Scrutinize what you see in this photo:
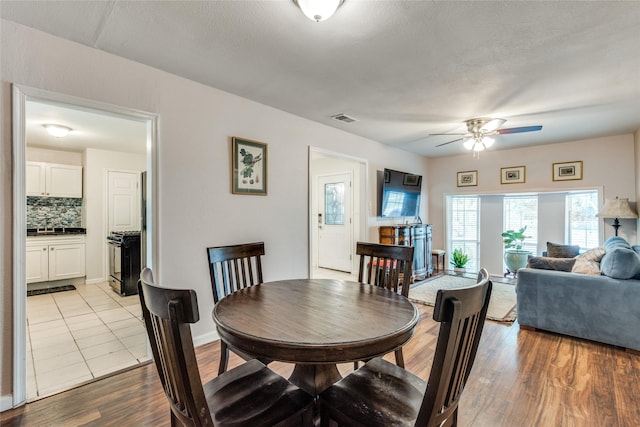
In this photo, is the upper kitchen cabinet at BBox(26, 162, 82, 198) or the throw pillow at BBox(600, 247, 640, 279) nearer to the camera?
the throw pillow at BBox(600, 247, 640, 279)

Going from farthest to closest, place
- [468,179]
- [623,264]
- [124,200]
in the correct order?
[468,179] → [124,200] → [623,264]

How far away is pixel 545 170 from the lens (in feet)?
16.9

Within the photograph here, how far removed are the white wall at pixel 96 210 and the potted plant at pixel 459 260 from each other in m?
6.66

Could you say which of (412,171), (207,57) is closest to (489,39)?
(207,57)

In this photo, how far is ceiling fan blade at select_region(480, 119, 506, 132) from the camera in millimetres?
3504

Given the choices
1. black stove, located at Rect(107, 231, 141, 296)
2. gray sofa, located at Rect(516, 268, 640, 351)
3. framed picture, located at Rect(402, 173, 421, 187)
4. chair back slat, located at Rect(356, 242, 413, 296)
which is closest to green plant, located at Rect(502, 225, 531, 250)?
framed picture, located at Rect(402, 173, 421, 187)

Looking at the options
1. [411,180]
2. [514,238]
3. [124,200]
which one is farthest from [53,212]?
[514,238]

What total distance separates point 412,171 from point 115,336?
5292 millimetres

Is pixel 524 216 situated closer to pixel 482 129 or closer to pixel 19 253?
pixel 482 129

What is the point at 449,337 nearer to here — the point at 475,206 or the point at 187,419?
the point at 187,419

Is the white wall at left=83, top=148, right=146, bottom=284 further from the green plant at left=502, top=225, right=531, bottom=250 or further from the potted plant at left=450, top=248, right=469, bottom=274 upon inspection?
the green plant at left=502, top=225, right=531, bottom=250

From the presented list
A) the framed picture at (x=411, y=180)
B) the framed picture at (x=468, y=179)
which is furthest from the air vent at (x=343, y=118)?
the framed picture at (x=468, y=179)

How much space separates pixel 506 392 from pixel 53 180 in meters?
6.79

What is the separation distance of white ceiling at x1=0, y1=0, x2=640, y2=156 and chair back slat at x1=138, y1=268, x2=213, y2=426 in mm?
1625
